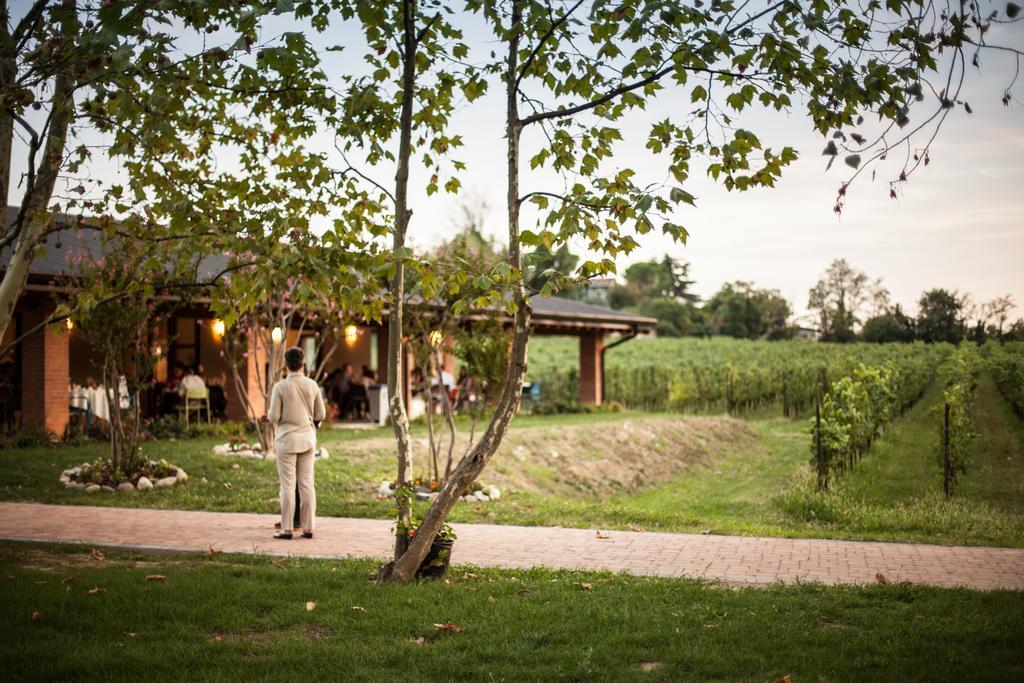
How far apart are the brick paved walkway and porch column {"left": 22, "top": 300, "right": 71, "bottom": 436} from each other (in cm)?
686

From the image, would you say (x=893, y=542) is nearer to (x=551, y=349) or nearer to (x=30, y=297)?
(x=30, y=297)

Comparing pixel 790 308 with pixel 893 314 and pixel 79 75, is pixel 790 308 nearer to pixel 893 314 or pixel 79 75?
pixel 893 314

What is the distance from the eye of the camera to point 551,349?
53.4m

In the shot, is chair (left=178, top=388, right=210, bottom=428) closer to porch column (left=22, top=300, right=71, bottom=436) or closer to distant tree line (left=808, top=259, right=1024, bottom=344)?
porch column (left=22, top=300, right=71, bottom=436)

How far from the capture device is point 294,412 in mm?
8508

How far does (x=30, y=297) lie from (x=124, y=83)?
42.9 ft

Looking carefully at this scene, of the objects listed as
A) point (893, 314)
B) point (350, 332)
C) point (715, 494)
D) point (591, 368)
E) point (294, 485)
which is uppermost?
point (893, 314)

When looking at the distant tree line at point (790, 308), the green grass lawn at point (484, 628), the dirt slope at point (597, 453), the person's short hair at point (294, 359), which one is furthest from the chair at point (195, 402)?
the green grass lawn at point (484, 628)

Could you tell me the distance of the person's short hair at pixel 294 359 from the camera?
861 centimetres

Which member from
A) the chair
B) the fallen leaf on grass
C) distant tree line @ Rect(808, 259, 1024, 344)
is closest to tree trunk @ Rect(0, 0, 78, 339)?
the fallen leaf on grass

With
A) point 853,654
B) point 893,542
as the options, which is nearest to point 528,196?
point 853,654

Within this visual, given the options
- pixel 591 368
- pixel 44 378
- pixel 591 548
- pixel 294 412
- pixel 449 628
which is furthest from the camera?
pixel 591 368

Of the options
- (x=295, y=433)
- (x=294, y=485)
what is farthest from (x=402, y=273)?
(x=294, y=485)

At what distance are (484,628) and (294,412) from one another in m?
3.86
